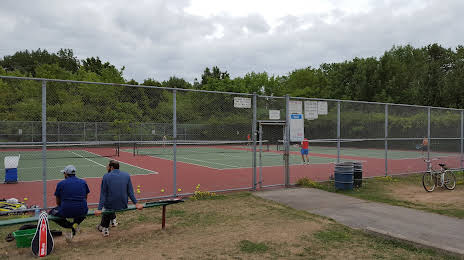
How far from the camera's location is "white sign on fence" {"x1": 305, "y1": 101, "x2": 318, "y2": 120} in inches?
449

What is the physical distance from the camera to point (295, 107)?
36.7ft

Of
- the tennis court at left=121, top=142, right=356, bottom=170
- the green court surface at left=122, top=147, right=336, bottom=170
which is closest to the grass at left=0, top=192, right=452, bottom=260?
the tennis court at left=121, top=142, right=356, bottom=170

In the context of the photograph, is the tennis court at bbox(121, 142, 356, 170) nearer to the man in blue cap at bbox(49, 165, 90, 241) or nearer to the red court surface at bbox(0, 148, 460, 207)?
the red court surface at bbox(0, 148, 460, 207)

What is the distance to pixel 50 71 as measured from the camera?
132 ft

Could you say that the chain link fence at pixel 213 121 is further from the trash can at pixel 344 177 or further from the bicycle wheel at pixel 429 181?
the trash can at pixel 344 177

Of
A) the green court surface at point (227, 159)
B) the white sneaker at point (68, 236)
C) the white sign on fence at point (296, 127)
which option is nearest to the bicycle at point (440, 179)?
the white sign on fence at point (296, 127)

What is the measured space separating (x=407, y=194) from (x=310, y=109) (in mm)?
3875

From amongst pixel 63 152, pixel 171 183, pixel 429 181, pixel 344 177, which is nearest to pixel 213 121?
pixel 171 183

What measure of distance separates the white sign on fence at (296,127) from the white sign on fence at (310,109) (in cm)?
36

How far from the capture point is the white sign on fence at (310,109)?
11.4 metres

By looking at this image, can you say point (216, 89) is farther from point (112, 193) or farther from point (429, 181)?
point (112, 193)

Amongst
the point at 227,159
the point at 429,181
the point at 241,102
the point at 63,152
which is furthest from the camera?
the point at 63,152

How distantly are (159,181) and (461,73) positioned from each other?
35.5m

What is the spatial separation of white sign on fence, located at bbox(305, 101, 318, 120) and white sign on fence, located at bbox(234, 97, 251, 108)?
220 cm
